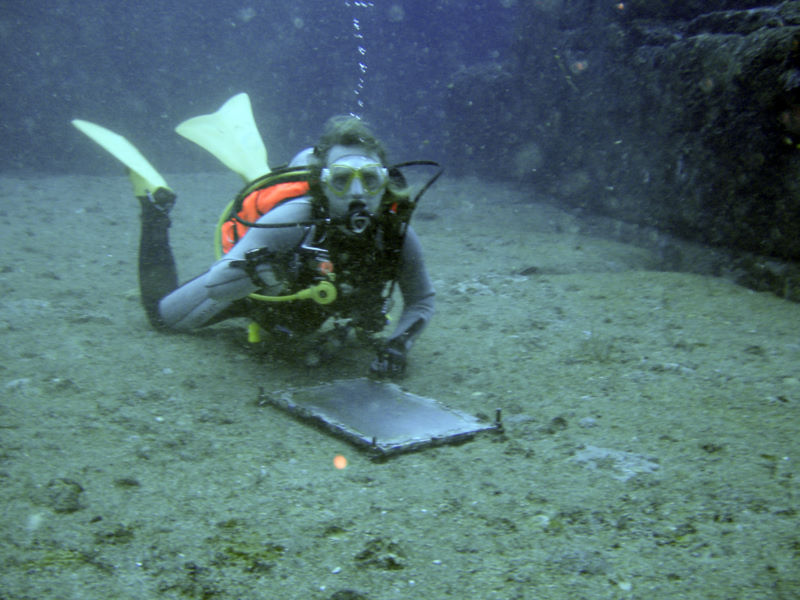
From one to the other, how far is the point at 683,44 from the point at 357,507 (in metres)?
7.13

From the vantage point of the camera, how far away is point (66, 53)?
1527 cm

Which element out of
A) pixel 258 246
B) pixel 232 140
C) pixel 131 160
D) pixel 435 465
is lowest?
pixel 435 465

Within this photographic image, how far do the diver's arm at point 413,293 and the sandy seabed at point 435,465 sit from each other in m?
0.27

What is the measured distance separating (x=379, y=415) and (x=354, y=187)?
3.99 ft

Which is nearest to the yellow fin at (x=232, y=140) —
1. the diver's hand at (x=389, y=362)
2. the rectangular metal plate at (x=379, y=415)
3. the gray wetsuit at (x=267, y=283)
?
the gray wetsuit at (x=267, y=283)

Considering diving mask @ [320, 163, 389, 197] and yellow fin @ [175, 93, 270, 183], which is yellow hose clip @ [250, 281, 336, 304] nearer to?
diving mask @ [320, 163, 389, 197]

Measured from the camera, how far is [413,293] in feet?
13.3

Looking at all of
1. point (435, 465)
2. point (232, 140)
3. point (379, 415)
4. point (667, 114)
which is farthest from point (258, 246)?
point (667, 114)

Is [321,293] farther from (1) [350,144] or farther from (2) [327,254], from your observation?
(1) [350,144]

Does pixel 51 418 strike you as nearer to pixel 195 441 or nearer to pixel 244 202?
pixel 195 441

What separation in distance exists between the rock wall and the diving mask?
3.82 m

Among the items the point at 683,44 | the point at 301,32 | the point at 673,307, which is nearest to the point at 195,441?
the point at 673,307

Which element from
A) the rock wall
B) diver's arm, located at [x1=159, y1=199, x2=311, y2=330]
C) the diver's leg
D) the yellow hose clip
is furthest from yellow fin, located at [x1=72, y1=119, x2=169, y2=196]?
the rock wall

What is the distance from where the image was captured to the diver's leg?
4.79 metres
